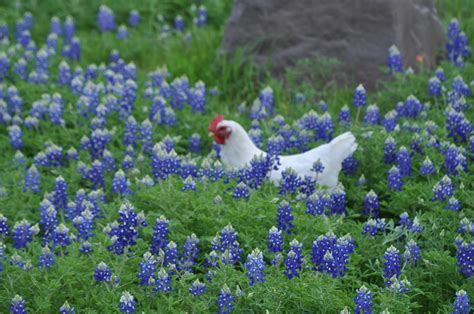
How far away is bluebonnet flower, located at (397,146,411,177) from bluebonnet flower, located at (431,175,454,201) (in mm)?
506

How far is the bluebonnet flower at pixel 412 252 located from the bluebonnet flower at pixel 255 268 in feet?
2.52

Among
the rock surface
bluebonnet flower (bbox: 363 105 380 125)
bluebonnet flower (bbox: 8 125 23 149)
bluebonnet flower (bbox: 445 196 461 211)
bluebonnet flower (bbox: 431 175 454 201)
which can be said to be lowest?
bluebonnet flower (bbox: 445 196 461 211)

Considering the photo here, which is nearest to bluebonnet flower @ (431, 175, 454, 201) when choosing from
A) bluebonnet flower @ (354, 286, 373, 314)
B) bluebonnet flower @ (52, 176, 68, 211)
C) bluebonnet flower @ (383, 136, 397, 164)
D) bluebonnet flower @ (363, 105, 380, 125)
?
bluebonnet flower @ (383, 136, 397, 164)

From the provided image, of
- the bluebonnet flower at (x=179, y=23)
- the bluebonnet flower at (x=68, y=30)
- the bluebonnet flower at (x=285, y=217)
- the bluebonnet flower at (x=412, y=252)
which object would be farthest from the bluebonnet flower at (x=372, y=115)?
the bluebonnet flower at (x=68, y=30)

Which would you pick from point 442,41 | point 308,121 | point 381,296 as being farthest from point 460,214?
point 442,41

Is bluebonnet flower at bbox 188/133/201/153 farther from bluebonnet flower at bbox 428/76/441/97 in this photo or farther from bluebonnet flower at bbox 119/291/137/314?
bluebonnet flower at bbox 119/291/137/314

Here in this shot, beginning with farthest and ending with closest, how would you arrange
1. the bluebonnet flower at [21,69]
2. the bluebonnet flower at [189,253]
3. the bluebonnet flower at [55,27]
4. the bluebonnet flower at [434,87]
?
the bluebonnet flower at [55,27]
the bluebonnet flower at [21,69]
the bluebonnet flower at [434,87]
the bluebonnet flower at [189,253]

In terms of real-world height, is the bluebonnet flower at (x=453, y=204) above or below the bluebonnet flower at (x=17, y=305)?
above

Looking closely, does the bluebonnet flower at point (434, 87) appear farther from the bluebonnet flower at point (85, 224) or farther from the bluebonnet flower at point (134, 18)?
the bluebonnet flower at point (134, 18)

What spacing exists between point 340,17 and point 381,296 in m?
4.07

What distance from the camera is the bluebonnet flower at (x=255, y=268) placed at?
4291mm

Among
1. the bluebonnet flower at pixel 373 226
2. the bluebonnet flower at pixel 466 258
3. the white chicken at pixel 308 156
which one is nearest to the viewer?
the bluebonnet flower at pixel 466 258

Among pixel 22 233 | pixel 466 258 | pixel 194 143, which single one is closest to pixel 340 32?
pixel 194 143

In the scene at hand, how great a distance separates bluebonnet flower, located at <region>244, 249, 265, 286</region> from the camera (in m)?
4.29
